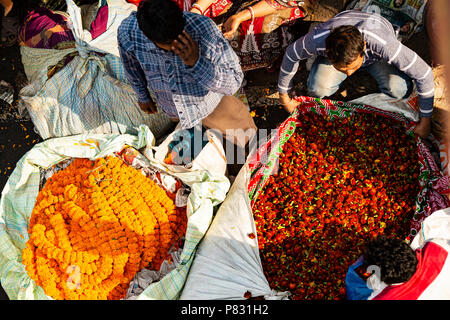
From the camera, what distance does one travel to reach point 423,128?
2.35 meters

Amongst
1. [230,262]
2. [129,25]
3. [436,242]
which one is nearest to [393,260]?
[436,242]

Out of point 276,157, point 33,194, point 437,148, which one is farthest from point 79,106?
point 437,148

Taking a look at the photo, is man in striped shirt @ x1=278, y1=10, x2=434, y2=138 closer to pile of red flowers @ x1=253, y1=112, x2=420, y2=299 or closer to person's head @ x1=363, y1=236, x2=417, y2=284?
pile of red flowers @ x1=253, y1=112, x2=420, y2=299

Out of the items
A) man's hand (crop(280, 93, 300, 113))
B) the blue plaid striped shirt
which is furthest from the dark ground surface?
the blue plaid striped shirt

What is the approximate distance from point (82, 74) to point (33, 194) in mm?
869

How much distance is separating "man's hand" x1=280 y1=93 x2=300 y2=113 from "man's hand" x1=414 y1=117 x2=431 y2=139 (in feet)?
2.47

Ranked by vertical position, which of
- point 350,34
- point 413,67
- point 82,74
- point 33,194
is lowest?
point 33,194

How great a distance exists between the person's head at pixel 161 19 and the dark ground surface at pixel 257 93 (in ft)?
4.58

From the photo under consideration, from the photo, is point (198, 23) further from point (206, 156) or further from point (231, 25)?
point (206, 156)

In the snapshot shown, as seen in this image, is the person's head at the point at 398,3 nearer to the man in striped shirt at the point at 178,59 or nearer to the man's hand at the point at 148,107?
the man in striped shirt at the point at 178,59

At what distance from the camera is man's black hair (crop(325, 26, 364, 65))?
198 cm

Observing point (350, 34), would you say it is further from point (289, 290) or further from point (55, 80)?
point (55, 80)

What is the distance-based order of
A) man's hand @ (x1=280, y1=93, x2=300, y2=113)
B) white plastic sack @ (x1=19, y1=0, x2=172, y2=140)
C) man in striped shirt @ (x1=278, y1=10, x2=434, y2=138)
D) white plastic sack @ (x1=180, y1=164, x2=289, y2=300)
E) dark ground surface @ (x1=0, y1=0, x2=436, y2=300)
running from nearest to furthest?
man in striped shirt @ (x1=278, y1=10, x2=434, y2=138)
white plastic sack @ (x1=180, y1=164, x2=289, y2=300)
man's hand @ (x1=280, y1=93, x2=300, y2=113)
white plastic sack @ (x1=19, y1=0, x2=172, y2=140)
dark ground surface @ (x1=0, y1=0, x2=436, y2=300)

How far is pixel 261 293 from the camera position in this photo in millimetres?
2139
